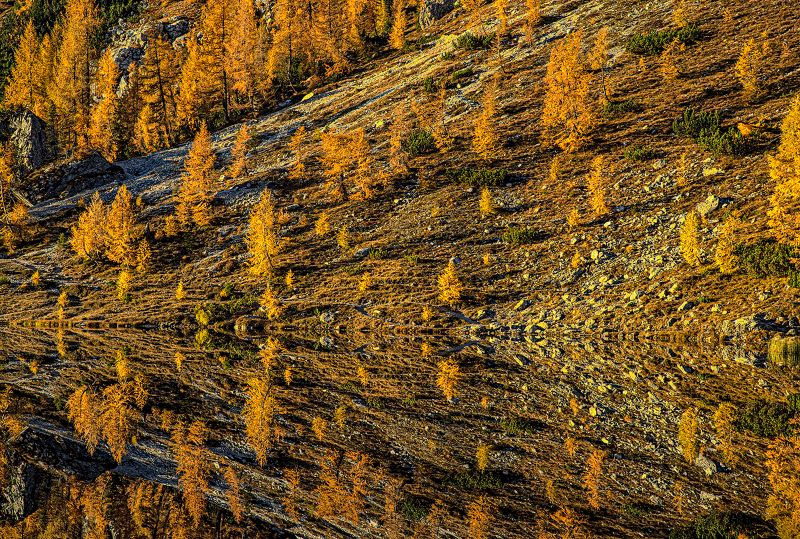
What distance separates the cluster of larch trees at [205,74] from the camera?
85.2 metres

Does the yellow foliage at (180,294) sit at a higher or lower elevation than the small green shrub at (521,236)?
lower

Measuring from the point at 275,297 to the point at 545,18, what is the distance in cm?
5546

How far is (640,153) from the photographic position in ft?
159

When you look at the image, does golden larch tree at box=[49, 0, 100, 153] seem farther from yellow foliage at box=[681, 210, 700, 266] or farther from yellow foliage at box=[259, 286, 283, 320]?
yellow foliage at box=[681, 210, 700, 266]

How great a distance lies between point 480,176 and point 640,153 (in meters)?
14.5

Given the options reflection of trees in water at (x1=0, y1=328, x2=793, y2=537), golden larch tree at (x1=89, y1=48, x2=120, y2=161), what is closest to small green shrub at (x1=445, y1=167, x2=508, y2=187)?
reflection of trees in water at (x1=0, y1=328, x2=793, y2=537)

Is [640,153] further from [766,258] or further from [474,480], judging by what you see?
[474,480]

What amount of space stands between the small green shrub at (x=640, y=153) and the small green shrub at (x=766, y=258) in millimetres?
15331

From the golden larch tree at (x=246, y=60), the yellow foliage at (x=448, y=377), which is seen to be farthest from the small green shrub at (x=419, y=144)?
the yellow foliage at (x=448, y=377)

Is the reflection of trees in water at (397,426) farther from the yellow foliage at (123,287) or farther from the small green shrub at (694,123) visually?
the small green shrub at (694,123)

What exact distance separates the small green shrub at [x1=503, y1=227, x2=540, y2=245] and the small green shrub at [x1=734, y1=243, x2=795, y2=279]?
1520 centimetres

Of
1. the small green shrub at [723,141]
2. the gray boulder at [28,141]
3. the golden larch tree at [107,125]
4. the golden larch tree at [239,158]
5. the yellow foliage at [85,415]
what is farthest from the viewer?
the golden larch tree at [107,125]

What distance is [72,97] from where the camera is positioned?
290 feet

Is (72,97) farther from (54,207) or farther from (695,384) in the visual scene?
(695,384)
